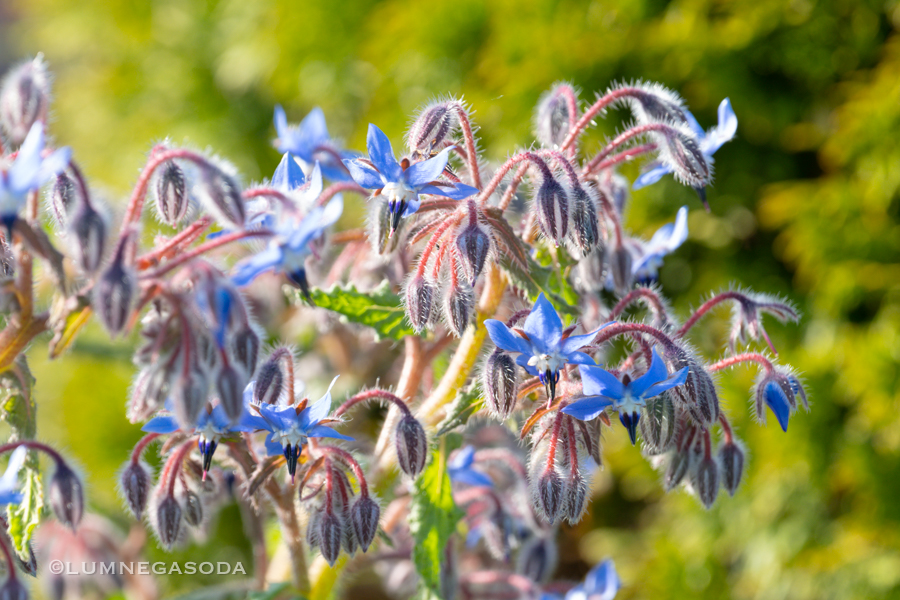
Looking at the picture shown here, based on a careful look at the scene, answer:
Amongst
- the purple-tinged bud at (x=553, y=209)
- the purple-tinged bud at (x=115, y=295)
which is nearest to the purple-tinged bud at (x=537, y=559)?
the purple-tinged bud at (x=553, y=209)

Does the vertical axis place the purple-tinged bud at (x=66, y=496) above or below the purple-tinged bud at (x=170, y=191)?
below

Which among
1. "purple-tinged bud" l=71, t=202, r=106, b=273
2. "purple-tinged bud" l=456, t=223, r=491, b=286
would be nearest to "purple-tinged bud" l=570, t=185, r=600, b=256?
"purple-tinged bud" l=456, t=223, r=491, b=286

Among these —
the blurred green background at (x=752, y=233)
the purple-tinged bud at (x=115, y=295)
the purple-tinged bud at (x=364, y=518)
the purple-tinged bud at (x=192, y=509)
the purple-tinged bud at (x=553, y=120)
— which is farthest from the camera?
the blurred green background at (x=752, y=233)

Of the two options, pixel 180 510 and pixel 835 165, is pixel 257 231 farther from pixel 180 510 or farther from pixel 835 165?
pixel 835 165

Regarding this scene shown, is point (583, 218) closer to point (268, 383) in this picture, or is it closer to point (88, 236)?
point (268, 383)

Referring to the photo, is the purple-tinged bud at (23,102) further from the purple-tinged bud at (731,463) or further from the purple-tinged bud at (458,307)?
the purple-tinged bud at (731,463)

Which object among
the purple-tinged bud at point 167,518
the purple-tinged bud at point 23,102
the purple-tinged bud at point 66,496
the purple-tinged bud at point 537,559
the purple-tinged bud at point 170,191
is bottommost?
the purple-tinged bud at point 537,559
